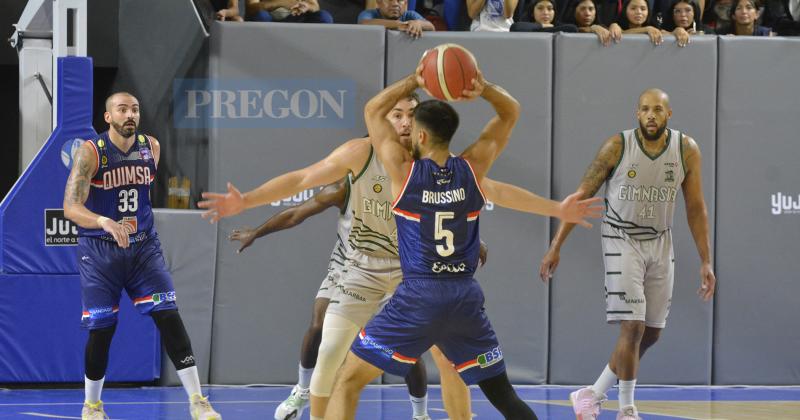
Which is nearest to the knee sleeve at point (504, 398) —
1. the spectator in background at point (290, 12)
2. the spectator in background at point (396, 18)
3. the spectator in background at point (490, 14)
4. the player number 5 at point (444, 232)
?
the player number 5 at point (444, 232)

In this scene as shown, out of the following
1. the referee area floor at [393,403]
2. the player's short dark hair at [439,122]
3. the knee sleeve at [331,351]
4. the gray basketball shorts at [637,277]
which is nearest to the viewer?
the player's short dark hair at [439,122]

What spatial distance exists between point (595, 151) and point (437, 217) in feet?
16.3

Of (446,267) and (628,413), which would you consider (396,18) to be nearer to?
(628,413)

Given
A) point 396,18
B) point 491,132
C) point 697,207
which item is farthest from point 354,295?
point 396,18

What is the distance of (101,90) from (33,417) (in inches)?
142

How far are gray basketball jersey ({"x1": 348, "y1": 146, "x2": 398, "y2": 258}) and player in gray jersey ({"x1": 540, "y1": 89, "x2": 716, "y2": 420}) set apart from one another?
131 cm

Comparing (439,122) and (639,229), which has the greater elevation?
(439,122)

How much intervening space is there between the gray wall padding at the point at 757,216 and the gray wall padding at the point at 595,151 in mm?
186

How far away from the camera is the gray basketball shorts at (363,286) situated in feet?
20.9

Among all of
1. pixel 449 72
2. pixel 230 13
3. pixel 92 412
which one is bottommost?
pixel 92 412

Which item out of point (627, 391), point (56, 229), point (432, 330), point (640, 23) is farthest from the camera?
point (640, 23)

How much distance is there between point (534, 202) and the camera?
5562 millimetres

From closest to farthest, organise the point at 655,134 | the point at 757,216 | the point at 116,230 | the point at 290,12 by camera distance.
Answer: the point at 116,230 < the point at 655,134 < the point at 757,216 < the point at 290,12

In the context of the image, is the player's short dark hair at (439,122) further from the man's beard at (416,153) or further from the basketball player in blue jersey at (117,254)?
the basketball player in blue jersey at (117,254)
